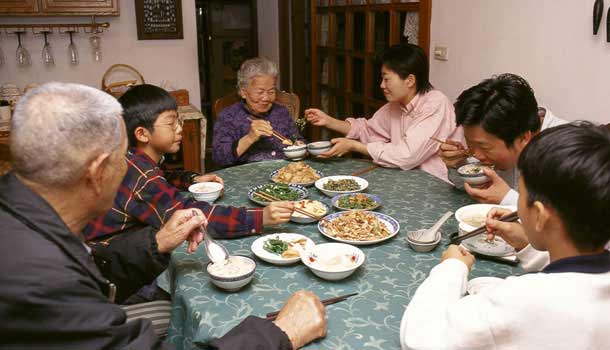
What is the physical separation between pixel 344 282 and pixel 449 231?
53 cm

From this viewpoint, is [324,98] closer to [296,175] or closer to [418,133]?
[418,133]

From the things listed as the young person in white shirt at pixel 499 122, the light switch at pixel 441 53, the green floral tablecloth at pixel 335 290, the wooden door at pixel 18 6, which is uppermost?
the wooden door at pixel 18 6

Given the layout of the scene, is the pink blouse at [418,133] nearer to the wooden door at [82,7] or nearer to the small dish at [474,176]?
the small dish at [474,176]

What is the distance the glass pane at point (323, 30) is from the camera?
4.82 m

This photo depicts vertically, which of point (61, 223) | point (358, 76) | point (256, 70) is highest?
point (256, 70)

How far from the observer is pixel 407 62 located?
2.70 m

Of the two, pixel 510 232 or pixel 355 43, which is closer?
pixel 510 232

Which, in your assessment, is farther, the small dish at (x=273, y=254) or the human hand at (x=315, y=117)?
the human hand at (x=315, y=117)

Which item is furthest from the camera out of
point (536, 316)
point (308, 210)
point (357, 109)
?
point (357, 109)

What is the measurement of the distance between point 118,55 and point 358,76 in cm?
215

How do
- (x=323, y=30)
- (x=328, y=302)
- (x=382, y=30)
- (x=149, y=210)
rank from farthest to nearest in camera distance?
(x=323, y=30) < (x=382, y=30) < (x=149, y=210) < (x=328, y=302)

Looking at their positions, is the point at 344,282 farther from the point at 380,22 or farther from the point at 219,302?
the point at 380,22

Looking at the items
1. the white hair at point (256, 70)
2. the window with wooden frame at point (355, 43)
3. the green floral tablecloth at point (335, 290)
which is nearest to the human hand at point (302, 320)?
the green floral tablecloth at point (335, 290)

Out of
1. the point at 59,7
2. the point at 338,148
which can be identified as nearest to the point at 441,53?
the point at 338,148
